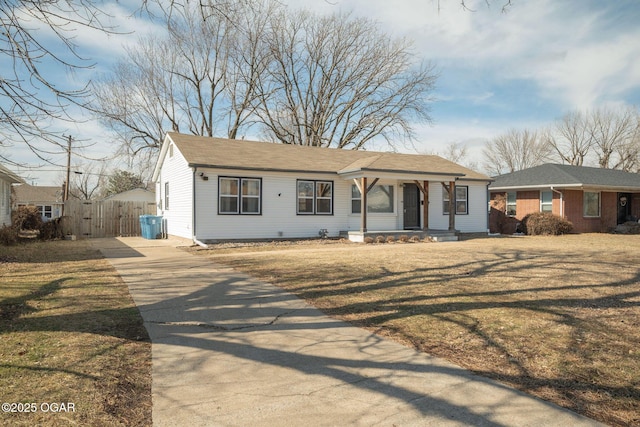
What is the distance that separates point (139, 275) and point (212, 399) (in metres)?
5.92

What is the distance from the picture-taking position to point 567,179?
72.6 feet

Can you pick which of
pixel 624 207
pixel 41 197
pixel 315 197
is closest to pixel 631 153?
pixel 624 207

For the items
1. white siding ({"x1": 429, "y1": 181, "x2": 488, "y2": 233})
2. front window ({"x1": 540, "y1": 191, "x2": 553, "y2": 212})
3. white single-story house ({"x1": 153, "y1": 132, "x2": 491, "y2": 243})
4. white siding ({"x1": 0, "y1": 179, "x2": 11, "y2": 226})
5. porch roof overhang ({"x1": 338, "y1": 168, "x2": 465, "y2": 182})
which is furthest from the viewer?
front window ({"x1": 540, "y1": 191, "x2": 553, "y2": 212})

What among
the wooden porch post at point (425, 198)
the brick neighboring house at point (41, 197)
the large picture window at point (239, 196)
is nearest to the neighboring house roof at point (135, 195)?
the brick neighboring house at point (41, 197)

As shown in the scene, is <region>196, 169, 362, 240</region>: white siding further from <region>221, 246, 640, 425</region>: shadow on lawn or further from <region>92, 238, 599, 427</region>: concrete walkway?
<region>92, 238, 599, 427</region>: concrete walkway

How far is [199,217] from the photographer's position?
1491 centimetres

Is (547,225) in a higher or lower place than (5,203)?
lower

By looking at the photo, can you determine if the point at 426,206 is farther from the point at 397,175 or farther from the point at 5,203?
the point at 5,203

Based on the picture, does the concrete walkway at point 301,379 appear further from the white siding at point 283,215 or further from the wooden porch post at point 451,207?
the wooden porch post at point 451,207

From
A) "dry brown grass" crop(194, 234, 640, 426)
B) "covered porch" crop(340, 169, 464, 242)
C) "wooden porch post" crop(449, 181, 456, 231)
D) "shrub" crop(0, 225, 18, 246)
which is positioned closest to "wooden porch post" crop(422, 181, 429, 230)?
"covered porch" crop(340, 169, 464, 242)

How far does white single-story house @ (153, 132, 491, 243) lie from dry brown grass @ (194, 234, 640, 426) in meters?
4.91

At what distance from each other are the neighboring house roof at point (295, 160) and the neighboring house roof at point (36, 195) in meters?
43.1

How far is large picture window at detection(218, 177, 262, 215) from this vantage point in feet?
50.4

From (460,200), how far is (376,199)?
16.2ft
